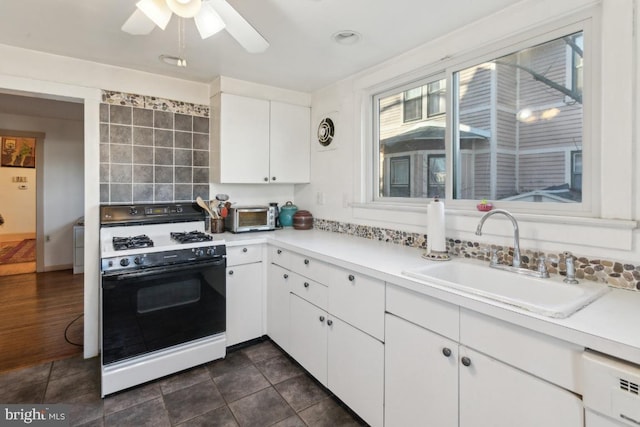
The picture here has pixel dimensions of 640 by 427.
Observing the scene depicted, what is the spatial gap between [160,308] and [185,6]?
5.58ft

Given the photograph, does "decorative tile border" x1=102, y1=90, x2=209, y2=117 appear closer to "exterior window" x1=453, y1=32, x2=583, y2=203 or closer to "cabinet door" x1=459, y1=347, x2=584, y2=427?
"exterior window" x1=453, y1=32, x2=583, y2=203

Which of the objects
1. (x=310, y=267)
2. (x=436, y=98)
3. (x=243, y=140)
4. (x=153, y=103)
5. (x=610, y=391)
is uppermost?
(x=153, y=103)

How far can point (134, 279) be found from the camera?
77.6 inches

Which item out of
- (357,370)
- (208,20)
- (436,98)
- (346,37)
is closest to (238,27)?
(208,20)

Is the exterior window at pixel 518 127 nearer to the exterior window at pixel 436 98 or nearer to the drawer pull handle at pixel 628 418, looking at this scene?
the exterior window at pixel 436 98

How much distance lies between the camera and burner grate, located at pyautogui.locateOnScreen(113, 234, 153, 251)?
205 centimetres

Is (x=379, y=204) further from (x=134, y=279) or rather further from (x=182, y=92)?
(x=182, y=92)

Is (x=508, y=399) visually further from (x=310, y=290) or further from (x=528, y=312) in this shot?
(x=310, y=290)

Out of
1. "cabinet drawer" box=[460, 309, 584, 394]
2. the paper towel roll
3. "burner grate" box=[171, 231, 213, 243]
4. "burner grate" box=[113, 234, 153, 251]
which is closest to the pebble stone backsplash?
the paper towel roll

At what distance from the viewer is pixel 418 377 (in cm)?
141

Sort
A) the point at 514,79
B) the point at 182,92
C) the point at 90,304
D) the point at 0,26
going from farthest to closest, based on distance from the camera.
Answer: the point at 182,92
the point at 90,304
the point at 0,26
the point at 514,79

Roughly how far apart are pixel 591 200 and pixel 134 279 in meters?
2.40

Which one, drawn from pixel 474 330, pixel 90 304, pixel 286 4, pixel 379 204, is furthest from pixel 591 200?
pixel 90 304

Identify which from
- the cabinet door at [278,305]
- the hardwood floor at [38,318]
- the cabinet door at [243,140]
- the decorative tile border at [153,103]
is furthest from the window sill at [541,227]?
the hardwood floor at [38,318]
